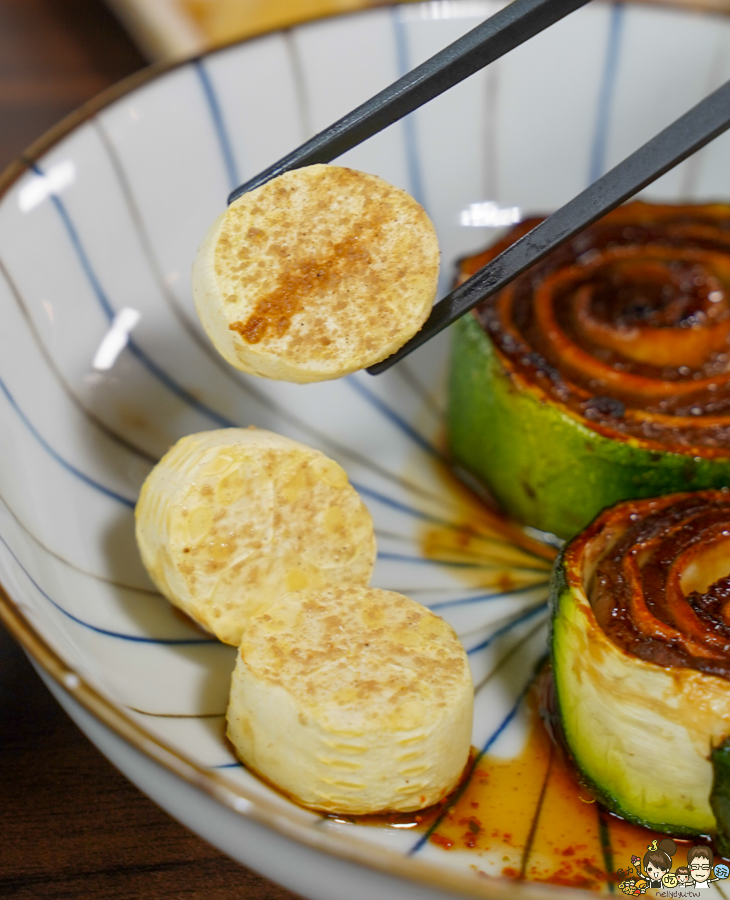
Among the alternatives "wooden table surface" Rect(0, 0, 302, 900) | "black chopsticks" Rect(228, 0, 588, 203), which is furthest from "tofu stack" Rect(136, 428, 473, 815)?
"black chopsticks" Rect(228, 0, 588, 203)

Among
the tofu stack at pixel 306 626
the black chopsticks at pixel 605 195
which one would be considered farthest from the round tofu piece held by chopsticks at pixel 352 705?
the black chopsticks at pixel 605 195

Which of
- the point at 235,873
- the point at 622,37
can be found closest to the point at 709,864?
the point at 235,873

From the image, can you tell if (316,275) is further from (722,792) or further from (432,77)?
(722,792)

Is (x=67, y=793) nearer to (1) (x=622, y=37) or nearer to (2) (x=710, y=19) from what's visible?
(1) (x=622, y=37)

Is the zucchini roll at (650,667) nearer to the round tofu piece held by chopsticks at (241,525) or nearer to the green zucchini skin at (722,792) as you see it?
the green zucchini skin at (722,792)

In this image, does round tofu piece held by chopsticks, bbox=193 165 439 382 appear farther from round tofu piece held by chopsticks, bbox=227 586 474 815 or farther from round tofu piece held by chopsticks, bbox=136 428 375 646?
round tofu piece held by chopsticks, bbox=227 586 474 815
